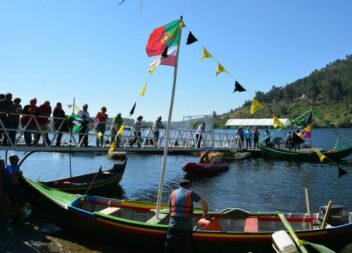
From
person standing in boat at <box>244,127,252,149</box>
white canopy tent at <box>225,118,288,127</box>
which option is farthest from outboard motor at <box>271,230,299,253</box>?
white canopy tent at <box>225,118,288,127</box>

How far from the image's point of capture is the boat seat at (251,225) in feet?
36.3

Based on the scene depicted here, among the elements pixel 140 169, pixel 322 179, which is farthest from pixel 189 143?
pixel 322 179

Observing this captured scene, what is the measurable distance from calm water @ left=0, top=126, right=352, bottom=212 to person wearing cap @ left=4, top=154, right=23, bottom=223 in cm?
823

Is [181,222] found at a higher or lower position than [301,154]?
lower

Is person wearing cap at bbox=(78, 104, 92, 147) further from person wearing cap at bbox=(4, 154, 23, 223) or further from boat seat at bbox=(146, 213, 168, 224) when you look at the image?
boat seat at bbox=(146, 213, 168, 224)

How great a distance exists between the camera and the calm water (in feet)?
65.9

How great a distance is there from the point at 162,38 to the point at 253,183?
16574mm

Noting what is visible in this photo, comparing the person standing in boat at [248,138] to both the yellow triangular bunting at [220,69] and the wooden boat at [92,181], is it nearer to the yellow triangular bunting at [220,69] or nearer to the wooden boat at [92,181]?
the wooden boat at [92,181]

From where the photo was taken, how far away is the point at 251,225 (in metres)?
11.4

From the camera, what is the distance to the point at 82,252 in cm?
1079

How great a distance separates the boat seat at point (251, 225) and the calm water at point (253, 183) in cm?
692

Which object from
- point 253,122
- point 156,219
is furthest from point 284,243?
point 253,122

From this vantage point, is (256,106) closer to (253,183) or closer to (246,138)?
(253,183)

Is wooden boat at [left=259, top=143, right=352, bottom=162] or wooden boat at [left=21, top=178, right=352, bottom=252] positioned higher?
wooden boat at [left=259, top=143, right=352, bottom=162]
